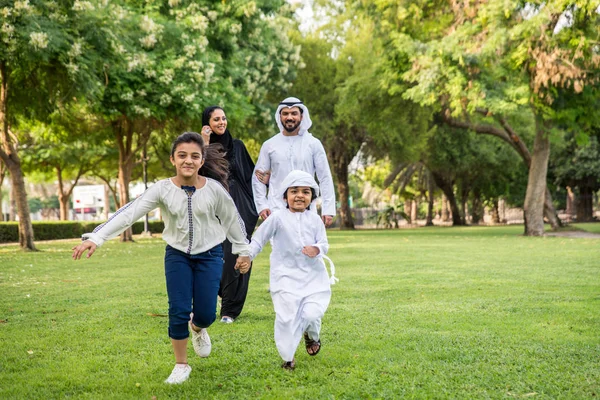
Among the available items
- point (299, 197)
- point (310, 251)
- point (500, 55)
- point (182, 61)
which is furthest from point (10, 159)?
point (310, 251)

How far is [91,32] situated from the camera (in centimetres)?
1703

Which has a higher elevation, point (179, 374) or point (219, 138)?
point (219, 138)

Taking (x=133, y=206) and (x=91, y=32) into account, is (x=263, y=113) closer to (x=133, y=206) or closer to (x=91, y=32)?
(x=91, y=32)

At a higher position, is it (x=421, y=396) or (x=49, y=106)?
(x=49, y=106)

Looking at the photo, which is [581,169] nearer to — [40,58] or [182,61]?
[182,61]

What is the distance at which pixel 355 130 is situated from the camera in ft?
130

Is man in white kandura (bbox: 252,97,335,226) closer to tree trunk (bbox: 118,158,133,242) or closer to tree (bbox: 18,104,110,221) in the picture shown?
tree (bbox: 18,104,110,221)

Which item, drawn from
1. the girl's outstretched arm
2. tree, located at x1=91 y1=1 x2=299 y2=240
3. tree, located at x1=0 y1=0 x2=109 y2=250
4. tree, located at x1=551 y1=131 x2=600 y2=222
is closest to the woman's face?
the girl's outstretched arm

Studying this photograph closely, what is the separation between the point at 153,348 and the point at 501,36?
17660 mm

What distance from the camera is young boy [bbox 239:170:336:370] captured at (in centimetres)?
501

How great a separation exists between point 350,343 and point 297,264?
98 cm

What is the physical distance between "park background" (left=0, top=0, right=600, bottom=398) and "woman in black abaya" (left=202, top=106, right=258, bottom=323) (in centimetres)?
44

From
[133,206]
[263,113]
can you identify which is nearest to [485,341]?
[133,206]

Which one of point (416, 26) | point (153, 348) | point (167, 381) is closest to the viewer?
point (167, 381)
